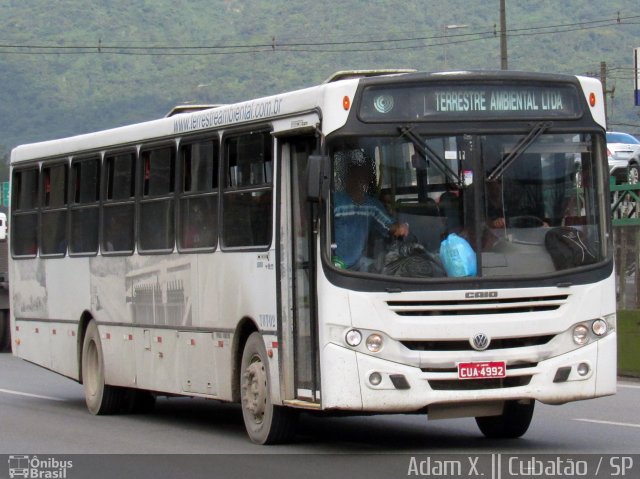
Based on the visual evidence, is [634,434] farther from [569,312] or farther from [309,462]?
[309,462]

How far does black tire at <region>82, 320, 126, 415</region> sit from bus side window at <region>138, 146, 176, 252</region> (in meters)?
1.75

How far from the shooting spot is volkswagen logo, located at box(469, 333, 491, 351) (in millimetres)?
11102

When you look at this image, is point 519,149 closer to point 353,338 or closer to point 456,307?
point 456,307

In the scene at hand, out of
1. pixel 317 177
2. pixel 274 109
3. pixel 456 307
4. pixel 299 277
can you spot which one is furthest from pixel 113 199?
pixel 456 307

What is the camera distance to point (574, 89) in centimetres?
1181

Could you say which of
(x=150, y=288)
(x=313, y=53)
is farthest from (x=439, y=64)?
(x=150, y=288)

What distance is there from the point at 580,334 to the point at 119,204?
6055 millimetres

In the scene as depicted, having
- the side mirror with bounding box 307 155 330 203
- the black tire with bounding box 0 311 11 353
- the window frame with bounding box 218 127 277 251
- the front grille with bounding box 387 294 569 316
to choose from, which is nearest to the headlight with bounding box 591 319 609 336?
the front grille with bounding box 387 294 569 316

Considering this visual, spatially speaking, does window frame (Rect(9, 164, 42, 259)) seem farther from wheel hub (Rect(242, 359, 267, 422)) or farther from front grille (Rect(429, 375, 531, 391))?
front grille (Rect(429, 375, 531, 391))

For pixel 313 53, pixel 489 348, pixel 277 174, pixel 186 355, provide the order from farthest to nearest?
pixel 313 53 → pixel 186 355 → pixel 277 174 → pixel 489 348

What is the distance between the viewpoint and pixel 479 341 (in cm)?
1112

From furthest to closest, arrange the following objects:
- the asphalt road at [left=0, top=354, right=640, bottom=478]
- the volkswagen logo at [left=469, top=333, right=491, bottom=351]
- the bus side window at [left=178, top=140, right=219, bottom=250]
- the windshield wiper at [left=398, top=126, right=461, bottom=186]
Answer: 1. the bus side window at [left=178, top=140, right=219, bottom=250]
2. the asphalt road at [left=0, top=354, right=640, bottom=478]
3. the windshield wiper at [left=398, top=126, right=461, bottom=186]
4. the volkswagen logo at [left=469, top=333, right=491, bottom=351]

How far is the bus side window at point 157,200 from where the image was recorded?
1459 centimetres

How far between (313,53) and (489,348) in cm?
18215
